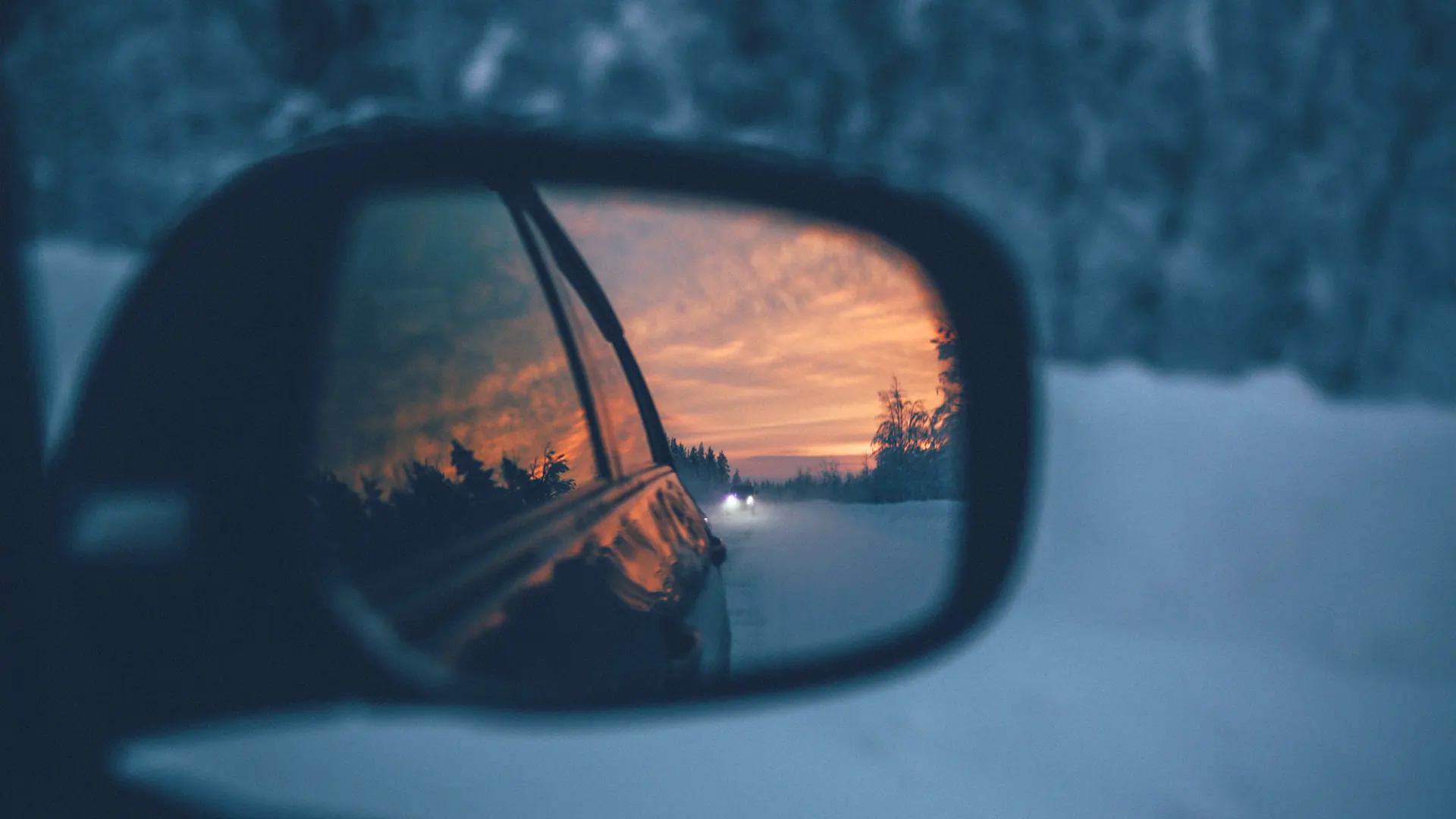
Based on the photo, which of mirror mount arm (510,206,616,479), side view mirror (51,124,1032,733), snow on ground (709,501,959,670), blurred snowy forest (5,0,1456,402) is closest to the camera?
side view mirror (51,124,1032,733)

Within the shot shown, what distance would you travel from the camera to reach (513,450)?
1312 millimetres

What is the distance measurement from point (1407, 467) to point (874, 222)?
10.1 ft

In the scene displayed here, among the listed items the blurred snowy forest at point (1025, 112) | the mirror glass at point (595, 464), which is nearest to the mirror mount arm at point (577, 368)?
the mirror glass at point (595, 464)

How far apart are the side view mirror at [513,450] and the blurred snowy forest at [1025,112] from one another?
2.41 meters

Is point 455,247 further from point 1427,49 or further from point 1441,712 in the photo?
point 1427,49

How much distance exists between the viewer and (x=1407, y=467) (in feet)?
10.9

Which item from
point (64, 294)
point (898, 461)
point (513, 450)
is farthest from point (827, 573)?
point (64, 294)

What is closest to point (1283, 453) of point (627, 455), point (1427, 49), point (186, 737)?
point (1427, 49)

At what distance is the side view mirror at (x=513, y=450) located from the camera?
0.78 metres

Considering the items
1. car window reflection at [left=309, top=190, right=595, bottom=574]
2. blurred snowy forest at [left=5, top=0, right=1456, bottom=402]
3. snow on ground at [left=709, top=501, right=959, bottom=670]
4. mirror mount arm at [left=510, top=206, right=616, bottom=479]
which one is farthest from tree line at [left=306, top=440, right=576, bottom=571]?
blurred snowy forest at [left=5, top=0, right=1456, bottom=402]

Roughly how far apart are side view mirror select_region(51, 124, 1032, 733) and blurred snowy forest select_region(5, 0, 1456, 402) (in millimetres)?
2408

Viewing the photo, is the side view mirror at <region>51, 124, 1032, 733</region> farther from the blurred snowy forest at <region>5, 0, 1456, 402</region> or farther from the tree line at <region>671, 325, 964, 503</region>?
the blurred snowy forest at <region>5, 0, 1456, 402</region>

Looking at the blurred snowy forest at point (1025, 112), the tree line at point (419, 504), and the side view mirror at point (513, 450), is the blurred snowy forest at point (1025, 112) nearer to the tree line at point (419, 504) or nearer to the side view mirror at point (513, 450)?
the side view mirror at point (513, 450)

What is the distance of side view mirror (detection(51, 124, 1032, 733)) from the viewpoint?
78 centimetres
